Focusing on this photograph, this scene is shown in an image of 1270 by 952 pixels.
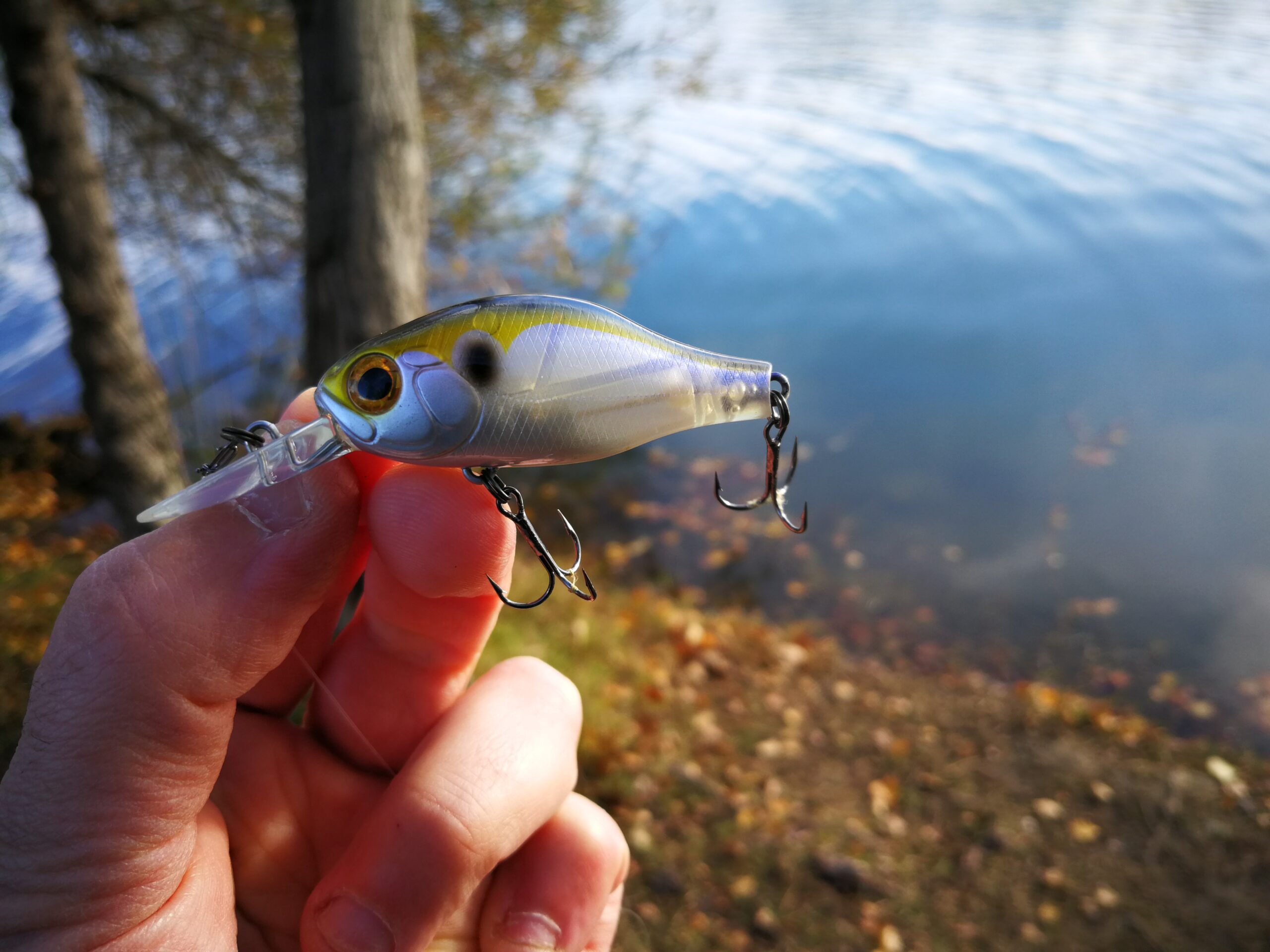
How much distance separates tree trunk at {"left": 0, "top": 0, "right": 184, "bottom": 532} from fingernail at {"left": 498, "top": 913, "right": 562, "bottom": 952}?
4.49m

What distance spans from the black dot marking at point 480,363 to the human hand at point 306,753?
0.96 feet

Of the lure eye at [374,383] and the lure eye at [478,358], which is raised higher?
the lure eye at [478,358]

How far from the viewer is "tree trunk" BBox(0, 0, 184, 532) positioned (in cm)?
447

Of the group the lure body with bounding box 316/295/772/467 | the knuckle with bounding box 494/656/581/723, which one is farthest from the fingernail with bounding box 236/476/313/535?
the knuckle with bounding box 494/656/581/723

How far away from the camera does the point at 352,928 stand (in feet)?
5.72

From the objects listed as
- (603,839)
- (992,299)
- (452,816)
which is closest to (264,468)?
(452,816)

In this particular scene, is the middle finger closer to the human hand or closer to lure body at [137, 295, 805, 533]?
the human hand

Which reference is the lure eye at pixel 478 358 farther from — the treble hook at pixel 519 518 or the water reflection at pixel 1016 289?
the water reflection at pixel 1016 289

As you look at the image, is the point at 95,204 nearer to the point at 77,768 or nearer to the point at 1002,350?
the point at 77,768

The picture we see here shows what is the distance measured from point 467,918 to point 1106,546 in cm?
A: 756

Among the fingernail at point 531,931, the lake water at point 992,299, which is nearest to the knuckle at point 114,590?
the fingernail at point 531,931

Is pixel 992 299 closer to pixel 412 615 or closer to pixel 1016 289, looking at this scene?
pixel 1016 289

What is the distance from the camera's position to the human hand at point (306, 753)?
1358mm

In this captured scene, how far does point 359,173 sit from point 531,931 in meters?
3.55
